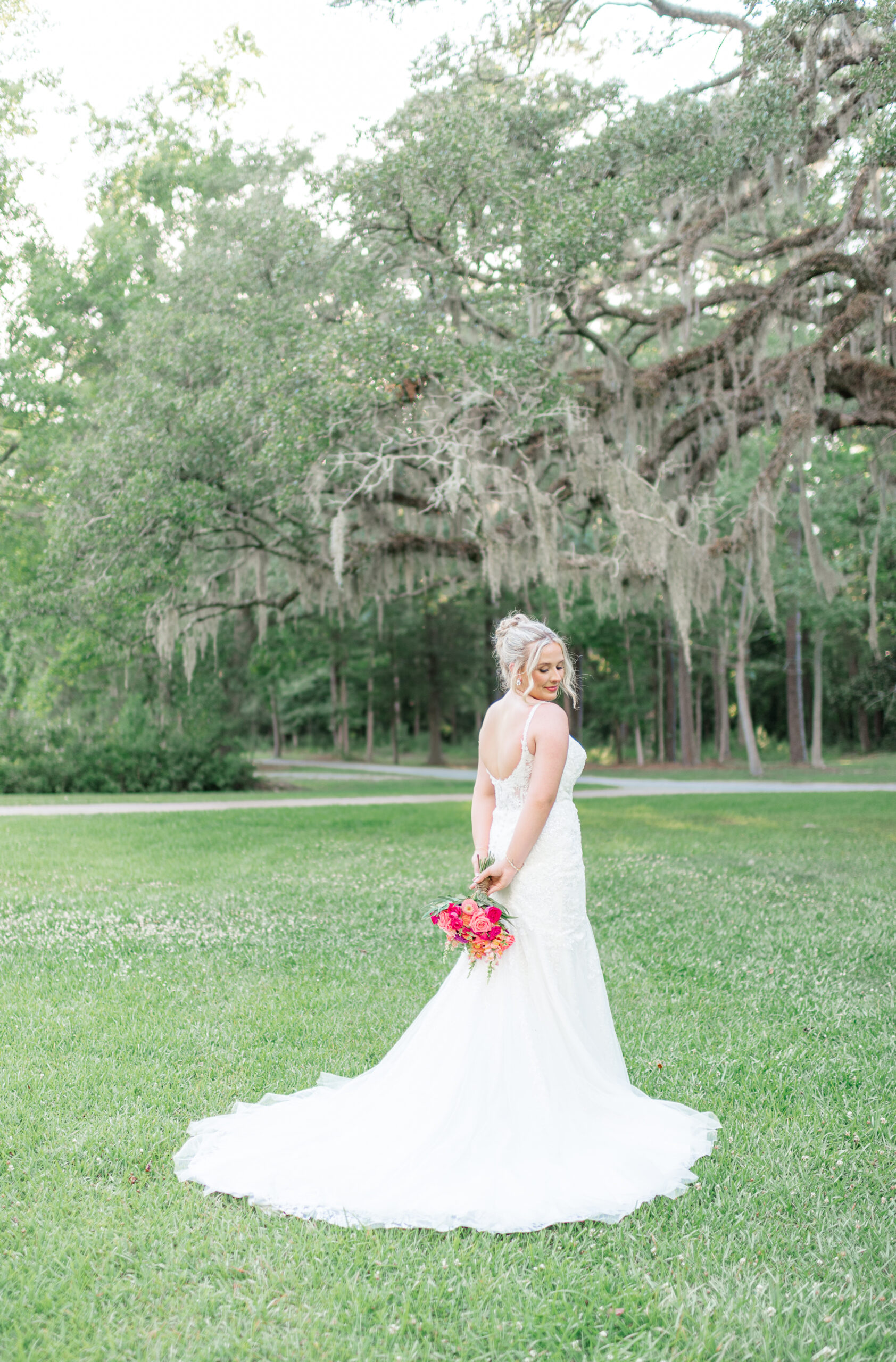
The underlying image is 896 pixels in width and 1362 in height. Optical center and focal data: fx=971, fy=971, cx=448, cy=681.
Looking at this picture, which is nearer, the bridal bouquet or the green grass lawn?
the green grass lawn

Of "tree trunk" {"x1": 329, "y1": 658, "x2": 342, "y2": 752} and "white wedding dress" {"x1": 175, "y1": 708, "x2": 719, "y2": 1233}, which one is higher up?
"tree trunk" {"x1": 329, "y1": 658, "x2": 342, "y2": 752}

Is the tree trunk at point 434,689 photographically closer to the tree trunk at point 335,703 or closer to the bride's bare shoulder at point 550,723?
the tree trunk at point 335,703

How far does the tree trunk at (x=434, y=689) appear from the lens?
31031 mm

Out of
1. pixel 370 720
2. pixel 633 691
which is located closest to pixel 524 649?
pixel 633 691

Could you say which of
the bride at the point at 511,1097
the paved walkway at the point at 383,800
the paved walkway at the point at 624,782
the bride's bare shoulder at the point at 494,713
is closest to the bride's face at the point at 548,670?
the bride at the point at 511,1097

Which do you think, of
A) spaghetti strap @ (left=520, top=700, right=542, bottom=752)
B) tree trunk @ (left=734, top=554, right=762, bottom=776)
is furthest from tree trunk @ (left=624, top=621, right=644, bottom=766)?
spaghetti strap @ (left=520, top=700, right=542, bottom=752)

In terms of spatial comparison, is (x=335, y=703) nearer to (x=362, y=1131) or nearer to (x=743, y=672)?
(x=743, y=672)

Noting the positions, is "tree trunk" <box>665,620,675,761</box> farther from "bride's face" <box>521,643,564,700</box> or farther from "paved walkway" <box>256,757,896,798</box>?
"bride's face" <box>521,643,564,700</box>

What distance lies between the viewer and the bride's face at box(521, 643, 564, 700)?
141 inches

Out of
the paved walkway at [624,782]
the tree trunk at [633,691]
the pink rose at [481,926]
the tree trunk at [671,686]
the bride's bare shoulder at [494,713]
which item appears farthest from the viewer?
the tree trunk at [671,686]

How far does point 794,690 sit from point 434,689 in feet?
36.4

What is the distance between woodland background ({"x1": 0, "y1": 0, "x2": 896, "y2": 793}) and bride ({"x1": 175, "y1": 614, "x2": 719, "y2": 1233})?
26.4 ft

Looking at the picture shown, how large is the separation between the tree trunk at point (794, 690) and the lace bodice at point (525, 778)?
22621mm

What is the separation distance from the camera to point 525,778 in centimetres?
365
